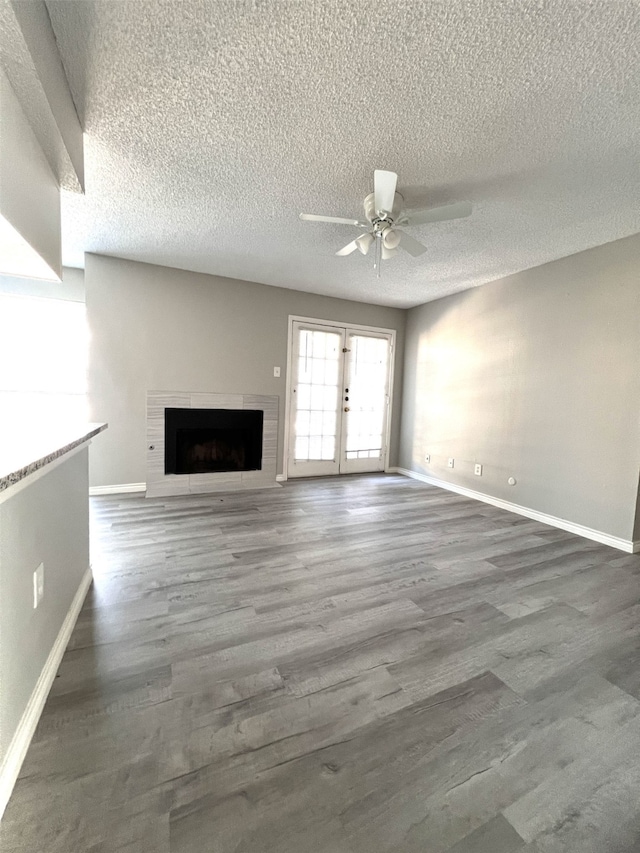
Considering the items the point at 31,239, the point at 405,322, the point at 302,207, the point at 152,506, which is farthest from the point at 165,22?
the point at 405,322

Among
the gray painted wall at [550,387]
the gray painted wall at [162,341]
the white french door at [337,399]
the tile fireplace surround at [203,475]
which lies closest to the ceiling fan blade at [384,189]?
the gray painted wall at [550,387]

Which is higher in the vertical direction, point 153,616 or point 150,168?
point 150,168

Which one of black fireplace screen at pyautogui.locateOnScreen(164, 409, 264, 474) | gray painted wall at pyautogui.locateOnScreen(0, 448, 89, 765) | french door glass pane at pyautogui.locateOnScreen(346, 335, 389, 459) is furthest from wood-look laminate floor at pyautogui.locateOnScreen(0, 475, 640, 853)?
french door glass pane at pyautogui.locateOnScreen(346, 335, 389, 459)

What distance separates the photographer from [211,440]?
423cm

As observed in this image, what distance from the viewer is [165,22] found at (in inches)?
49.7

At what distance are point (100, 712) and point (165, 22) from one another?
2524 mm

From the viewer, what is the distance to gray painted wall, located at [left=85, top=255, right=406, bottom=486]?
372cm

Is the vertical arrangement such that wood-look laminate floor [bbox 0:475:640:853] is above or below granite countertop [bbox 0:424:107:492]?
below

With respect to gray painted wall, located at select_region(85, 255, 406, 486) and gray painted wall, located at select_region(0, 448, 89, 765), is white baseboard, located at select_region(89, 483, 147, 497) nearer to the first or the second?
gray painted wall, located at select_region(85, 255, 406, 486)

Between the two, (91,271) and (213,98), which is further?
(91,271)

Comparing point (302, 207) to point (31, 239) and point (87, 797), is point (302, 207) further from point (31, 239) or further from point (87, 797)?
point (87, 797)

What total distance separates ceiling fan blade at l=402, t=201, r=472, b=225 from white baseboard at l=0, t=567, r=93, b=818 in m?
2.81

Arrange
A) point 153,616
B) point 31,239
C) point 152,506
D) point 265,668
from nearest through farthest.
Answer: point 31,239 < point 265,668 < point 153,616 < point 152,506

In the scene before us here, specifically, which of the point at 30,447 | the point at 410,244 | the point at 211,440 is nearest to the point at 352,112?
the point at 410,244
